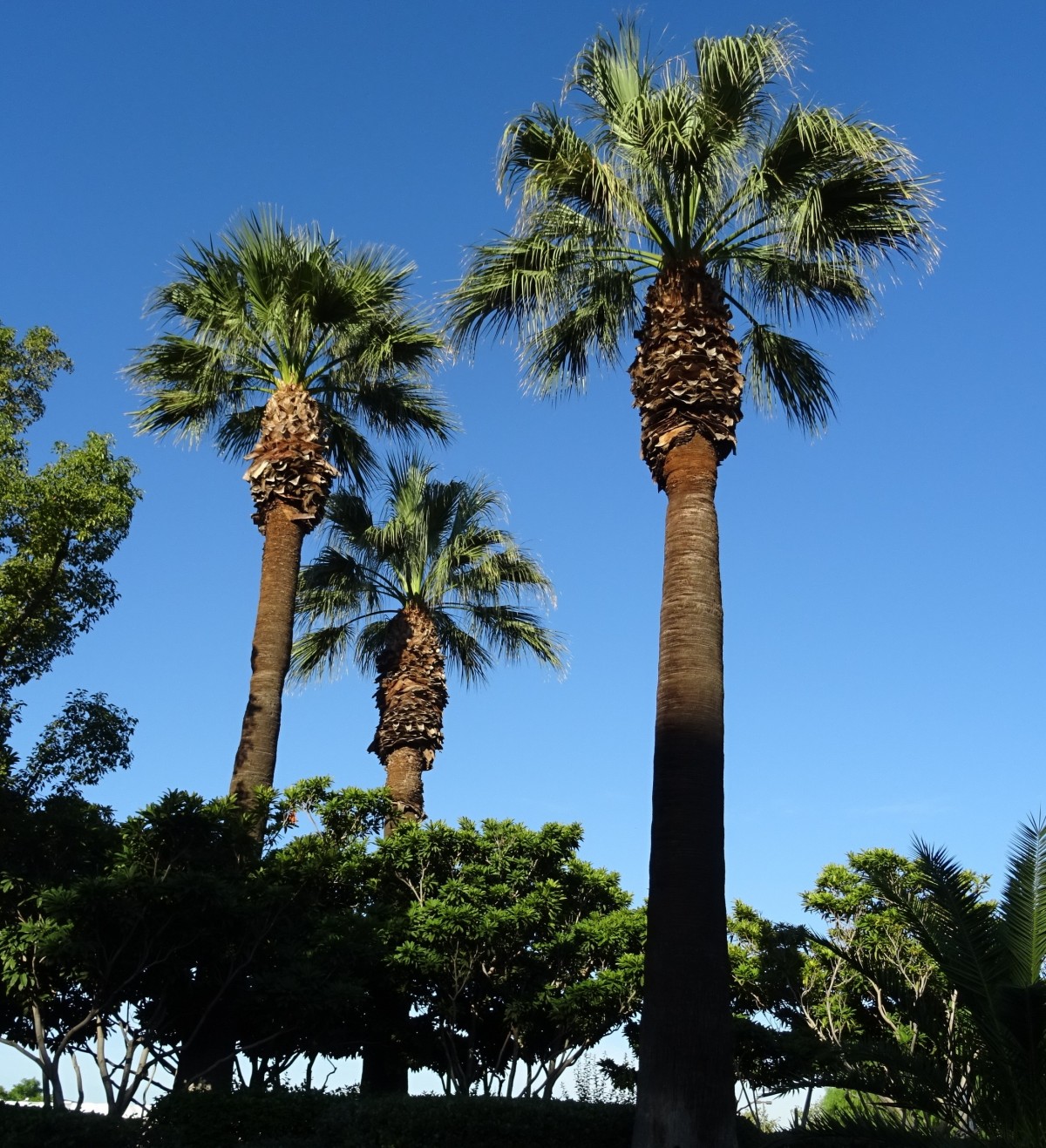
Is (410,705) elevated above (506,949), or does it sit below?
above

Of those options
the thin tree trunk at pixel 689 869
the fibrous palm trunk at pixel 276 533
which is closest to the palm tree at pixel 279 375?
the fibrous palm trunk at pixel 276 533

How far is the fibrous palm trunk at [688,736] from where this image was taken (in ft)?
33.8

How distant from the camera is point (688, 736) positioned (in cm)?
1171

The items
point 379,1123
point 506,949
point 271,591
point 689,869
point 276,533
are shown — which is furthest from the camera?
point 506,949

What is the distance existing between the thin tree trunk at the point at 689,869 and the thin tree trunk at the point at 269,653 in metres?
6.54

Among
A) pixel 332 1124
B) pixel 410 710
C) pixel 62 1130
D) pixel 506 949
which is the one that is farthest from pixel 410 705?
pixel 62 1130

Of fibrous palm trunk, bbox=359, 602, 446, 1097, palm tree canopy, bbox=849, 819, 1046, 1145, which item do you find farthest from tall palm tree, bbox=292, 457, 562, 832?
palm tree canopy, bbox=849, 819, 1046, 1145

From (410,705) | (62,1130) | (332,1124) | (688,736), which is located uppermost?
(410,705)

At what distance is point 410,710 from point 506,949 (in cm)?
494

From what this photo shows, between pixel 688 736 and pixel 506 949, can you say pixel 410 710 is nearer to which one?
pixel 506 949

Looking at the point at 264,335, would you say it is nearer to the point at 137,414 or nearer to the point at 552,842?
the point at 137,414

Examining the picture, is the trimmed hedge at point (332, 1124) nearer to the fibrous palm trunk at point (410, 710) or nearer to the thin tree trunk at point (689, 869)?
the thin tree trunk at point (689, 869)

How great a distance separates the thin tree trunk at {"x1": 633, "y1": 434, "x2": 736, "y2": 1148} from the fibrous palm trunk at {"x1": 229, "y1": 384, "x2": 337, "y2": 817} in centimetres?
658

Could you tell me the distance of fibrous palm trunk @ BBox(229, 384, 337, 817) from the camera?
16.9m
